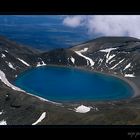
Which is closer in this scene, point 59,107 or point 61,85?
point 59,107

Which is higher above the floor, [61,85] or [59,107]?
[61,85]

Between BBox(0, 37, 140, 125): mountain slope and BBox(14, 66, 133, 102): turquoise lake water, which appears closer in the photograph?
BBox(0, 37, 140, 125): mountain slope

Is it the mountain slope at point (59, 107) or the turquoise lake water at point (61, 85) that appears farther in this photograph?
the turquoise lake water at point (61, 85)
